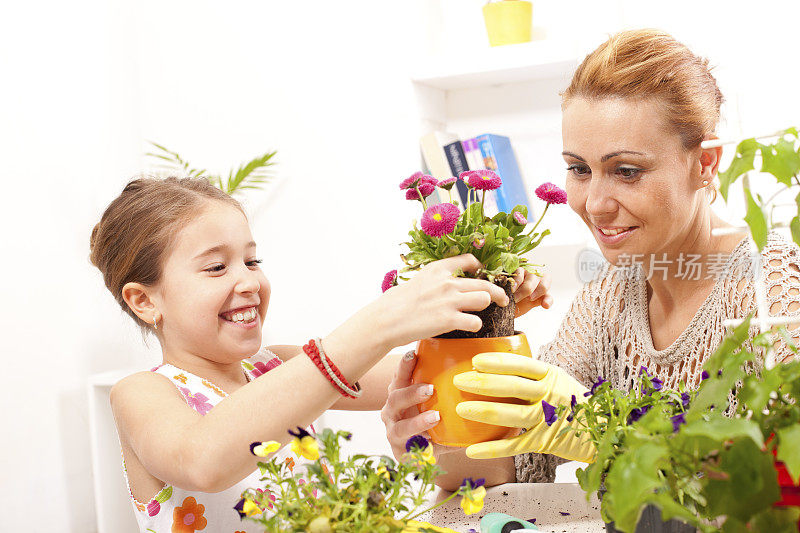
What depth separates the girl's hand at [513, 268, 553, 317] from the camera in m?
1.02

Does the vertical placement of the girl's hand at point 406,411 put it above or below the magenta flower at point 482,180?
below

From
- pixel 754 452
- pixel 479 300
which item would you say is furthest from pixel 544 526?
pixel 754 452

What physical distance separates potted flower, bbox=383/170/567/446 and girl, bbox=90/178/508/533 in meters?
0.02

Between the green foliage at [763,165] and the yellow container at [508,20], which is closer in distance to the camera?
the green foliage at [763,165]

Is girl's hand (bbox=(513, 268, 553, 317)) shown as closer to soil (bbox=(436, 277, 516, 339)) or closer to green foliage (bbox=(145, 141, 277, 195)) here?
soil (bbox=(436, 277, 516, 339))

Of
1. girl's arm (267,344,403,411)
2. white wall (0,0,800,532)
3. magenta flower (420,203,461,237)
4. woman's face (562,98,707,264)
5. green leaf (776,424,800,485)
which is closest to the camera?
green leaf (776,424,800,485)

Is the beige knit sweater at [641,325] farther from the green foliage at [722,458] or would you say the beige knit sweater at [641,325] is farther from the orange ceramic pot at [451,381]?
the green foliage at [722,458]

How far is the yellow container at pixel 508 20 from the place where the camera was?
7.07 feet

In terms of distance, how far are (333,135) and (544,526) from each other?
170 cm

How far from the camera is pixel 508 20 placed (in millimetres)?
2162

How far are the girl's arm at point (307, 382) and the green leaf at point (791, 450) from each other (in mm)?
450

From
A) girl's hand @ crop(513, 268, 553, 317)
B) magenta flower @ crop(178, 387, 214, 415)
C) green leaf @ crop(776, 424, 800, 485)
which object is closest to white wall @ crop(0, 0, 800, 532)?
magenta flower @ crop(178, 387, 214, 415)

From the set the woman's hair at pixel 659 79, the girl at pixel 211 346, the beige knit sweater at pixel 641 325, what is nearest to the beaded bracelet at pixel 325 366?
the girl at pixel 211 346

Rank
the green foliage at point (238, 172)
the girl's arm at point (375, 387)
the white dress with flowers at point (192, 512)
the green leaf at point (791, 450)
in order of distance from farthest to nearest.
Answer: the green foliage at point (238, 172) < the girl's arm at point (375, 387) < the white dress with flowers at point (192, 512) < the green leaf at point (791, 450)
